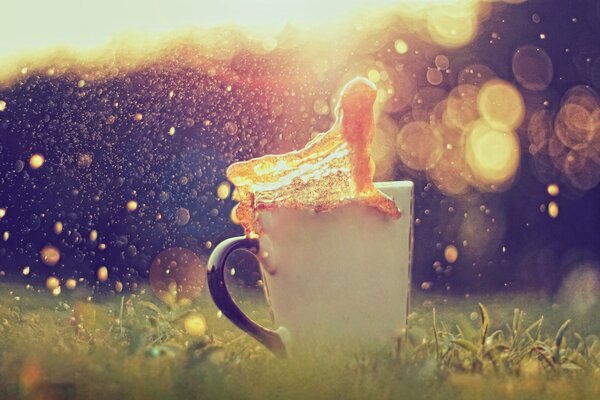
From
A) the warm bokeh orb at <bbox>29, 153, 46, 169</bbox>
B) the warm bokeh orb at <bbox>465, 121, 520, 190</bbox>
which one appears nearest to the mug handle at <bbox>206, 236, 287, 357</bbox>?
the warm bokeh orb at <bbox>465, 121, 520, 190</bbox>

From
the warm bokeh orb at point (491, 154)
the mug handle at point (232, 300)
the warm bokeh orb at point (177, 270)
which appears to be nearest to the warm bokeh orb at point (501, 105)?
the warm bokeh orb at point (491, 154)

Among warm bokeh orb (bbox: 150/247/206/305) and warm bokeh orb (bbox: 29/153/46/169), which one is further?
warm bokeh orb (bbox: 29/153/46/169)

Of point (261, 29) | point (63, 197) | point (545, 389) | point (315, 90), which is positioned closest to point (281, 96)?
point (315, 90)

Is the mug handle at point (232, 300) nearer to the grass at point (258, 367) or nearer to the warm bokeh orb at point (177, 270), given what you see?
the grass at point (258, 367)

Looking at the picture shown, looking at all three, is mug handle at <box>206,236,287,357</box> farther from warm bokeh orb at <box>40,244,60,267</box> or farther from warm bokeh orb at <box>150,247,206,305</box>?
warm bokeh orb at <box>40,244,60,267</box>

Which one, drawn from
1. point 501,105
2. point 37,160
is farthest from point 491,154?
point 37,160

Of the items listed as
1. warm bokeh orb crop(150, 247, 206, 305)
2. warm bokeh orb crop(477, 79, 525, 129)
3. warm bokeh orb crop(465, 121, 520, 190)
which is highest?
warm bokeh orb crop(477, 79, 525, 129)

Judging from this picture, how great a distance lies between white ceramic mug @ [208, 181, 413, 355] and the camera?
4.68ft

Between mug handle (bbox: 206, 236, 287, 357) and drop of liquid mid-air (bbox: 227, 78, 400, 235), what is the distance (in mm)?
107

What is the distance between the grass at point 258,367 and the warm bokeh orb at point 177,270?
1332 millimetres

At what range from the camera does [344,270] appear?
142cm

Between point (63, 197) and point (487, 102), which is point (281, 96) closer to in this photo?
point (487, 102)

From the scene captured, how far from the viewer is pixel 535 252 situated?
125 inches

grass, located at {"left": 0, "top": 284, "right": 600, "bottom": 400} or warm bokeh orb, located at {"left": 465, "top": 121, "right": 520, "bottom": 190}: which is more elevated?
warm bokeh orb, located at {"left": 465, "top": 121, "right": 520, "bottom": 190}
